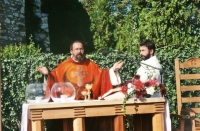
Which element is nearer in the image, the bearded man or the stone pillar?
the bearded man

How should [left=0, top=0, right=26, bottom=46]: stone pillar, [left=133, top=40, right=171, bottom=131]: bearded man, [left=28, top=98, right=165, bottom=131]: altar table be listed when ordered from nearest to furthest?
[left=28, top=98, right=165, bottom=131]: altar table < [left=133, top=40, right=171, bottom=131]: bearded man < [left=0, top=0, right=26, bottom=46]: stone pillar

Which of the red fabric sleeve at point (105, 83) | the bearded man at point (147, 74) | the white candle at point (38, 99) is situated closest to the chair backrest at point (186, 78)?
the bearded man at point (147, 74)

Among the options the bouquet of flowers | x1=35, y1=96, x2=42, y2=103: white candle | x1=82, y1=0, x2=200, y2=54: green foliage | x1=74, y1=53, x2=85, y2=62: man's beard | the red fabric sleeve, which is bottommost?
x1=35, y1=96, x2=42, y2=103: white candle

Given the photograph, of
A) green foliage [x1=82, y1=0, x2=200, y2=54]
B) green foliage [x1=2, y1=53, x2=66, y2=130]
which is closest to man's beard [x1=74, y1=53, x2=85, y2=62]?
green foliage [x1=2, y1=53, x2=66, y2=130]

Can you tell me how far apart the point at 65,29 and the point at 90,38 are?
3.14 ft

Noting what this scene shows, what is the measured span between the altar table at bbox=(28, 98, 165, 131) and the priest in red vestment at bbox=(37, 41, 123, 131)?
749 millimetres

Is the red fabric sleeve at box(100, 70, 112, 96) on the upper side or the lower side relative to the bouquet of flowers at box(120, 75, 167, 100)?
upper

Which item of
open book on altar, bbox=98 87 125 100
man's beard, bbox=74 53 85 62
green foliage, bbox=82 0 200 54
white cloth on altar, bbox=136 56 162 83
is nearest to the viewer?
open book on altar, bbox=98 87 125 100

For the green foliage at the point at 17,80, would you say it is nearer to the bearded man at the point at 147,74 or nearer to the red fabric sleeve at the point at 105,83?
the red fabric sleeve at the point at 105,83

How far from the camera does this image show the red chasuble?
A: 611 centimetres

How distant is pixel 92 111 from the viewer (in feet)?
16.9

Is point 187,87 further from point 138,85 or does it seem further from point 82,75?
point 138,85

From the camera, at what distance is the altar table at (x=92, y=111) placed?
198 inches

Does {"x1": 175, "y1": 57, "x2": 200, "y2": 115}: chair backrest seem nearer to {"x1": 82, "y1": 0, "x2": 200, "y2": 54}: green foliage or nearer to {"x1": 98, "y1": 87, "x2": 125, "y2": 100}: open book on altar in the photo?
{"x1": 98, "y1": 87, "x2": 125, "y2": 100}: open book on altar
